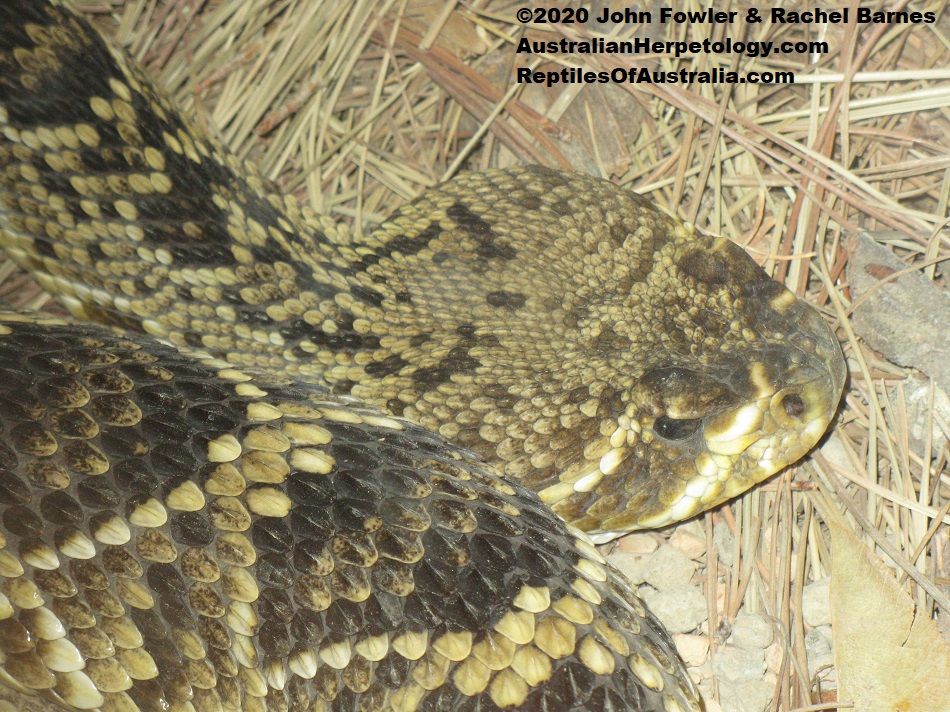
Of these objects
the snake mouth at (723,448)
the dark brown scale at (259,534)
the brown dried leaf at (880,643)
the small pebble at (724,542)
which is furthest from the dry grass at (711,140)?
the dark brown scale at (259,534)

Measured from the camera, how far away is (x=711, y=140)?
2895mm

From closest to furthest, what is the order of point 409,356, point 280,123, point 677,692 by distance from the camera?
1. point 677,692
2. point 409,356
3. point 280,123

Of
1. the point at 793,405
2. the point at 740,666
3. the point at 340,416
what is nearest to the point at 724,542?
the point at 740,666

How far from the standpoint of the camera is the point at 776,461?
2090mm

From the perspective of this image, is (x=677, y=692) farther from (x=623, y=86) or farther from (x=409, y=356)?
(x=623, y=86)

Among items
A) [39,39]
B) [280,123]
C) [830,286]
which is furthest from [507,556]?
[280,123]

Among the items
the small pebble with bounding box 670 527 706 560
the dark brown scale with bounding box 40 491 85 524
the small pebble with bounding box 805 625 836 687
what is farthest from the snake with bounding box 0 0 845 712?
the small pebble with bounding box 805 625 836 687

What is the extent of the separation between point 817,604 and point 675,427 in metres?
0.80

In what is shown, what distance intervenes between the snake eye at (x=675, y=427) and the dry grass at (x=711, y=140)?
0.56 m

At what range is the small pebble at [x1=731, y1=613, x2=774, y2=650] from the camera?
233cm

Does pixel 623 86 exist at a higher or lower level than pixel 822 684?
higher

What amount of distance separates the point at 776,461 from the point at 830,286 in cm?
87

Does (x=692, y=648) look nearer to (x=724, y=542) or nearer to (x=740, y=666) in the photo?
(x=740, y=666)

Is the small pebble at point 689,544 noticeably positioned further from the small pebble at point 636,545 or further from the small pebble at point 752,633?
the small pebble at point 752,633
